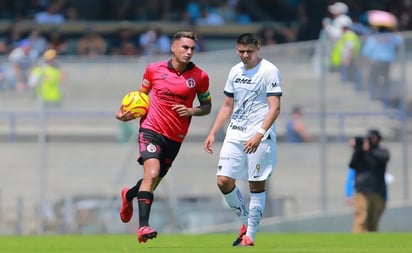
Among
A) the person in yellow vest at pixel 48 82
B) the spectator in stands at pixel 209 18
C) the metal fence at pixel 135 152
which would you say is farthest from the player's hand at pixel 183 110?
the spectator in stands at pixel 209 18

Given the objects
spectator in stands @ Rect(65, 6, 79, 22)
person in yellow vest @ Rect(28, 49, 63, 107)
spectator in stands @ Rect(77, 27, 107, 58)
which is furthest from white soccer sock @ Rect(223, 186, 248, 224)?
spectator in stands @ Rect(65, 6, 79, 22)

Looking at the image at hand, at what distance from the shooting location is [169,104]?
15.8m

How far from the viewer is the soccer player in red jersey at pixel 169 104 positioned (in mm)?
15664

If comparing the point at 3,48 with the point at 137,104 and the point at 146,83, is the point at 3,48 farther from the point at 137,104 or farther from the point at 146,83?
the point at 137,104

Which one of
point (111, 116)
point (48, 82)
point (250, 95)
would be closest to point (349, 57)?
point (111, 116)

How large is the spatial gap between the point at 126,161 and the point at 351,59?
4.41m

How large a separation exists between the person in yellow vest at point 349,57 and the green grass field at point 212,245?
624 cm

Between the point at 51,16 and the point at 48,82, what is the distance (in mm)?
11055

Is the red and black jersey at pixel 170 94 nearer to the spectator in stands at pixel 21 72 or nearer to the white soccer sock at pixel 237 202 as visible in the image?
the white soccer sock at pixel 237 202

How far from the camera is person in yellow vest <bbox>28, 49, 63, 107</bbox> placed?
25109 millimetres

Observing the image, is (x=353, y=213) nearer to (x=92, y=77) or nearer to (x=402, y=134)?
(x=402, y=134)

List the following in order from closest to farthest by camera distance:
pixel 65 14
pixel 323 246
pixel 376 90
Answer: pixel 323 246
pixel 376 90
pixel 65 14

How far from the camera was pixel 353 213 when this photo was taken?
977 inches

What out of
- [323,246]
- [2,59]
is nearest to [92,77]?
[2,59]
